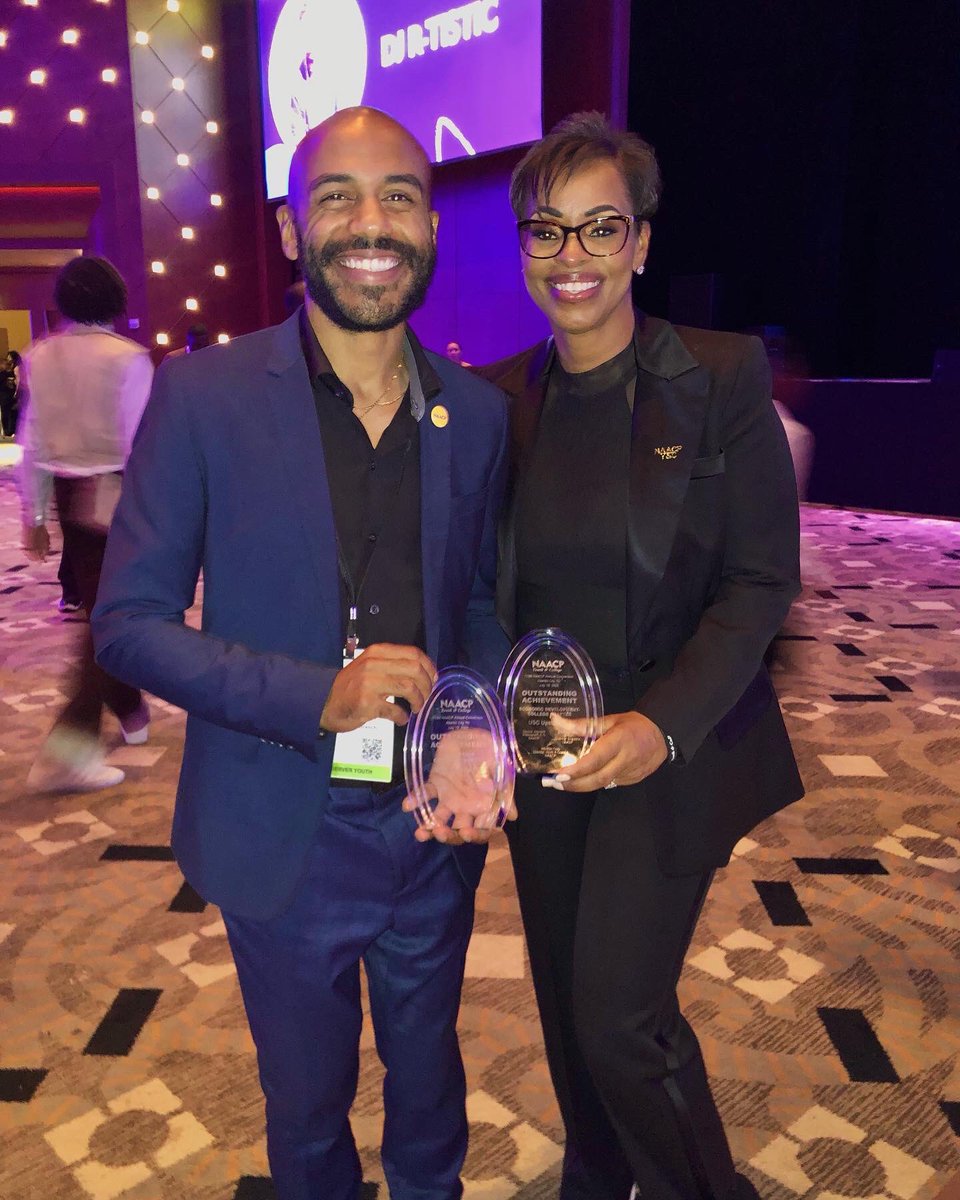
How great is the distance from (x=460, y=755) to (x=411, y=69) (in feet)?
34.1

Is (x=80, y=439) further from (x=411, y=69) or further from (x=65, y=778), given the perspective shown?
(x=411, y=69)

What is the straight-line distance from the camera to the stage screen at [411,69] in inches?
354

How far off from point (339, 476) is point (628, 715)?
0.55 metres

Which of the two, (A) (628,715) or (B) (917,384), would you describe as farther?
(B) (917,384)

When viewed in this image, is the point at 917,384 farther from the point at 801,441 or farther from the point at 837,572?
the point at 801,441

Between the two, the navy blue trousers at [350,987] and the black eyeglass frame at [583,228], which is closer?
the navy blue trousers at [350,987]

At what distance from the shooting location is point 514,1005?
252 centimetres

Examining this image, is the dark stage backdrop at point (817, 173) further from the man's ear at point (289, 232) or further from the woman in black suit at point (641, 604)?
the man's ear at point (289, 232)

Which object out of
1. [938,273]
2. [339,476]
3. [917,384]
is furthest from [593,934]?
[938,273]

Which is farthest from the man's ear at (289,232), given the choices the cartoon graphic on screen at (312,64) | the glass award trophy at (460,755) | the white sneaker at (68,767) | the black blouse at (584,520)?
the cartoon graphic on screen at (312,64)

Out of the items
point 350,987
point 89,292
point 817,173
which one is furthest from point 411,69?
point 350,987

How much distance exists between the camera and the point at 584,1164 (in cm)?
176

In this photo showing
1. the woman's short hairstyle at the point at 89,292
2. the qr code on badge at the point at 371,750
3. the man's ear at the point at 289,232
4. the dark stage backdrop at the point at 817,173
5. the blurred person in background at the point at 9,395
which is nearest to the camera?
the qr code on badge at the point at 371,750

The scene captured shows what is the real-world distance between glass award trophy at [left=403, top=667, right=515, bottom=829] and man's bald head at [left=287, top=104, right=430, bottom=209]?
742 millimetres
